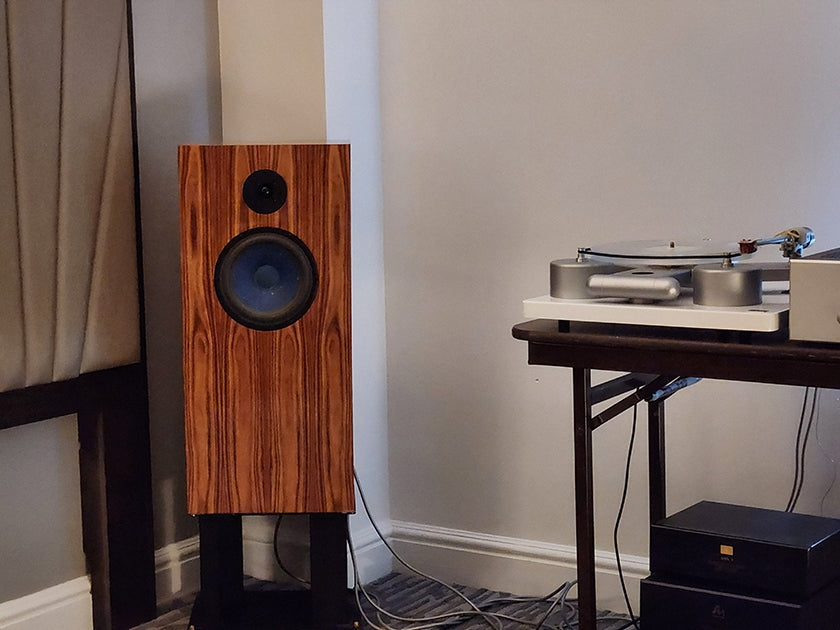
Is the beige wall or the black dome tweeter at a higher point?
the beige wall

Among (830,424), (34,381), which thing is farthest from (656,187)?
(34,381)

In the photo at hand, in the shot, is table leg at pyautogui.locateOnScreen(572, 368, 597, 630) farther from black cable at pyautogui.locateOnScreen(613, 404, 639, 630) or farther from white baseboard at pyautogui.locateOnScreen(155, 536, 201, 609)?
white baseboard at pyautogui.locateOnScreen(155, 536, 201, 609)

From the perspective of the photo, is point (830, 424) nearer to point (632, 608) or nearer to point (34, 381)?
point (632, 608)

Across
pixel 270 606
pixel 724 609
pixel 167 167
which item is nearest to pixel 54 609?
pixel 270 606

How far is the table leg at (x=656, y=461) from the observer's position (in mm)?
1938

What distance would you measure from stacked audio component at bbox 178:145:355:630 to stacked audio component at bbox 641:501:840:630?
23.0 inches

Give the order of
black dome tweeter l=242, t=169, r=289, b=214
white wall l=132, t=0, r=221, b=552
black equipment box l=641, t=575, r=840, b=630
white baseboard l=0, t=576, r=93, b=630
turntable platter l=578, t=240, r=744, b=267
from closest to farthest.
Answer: turntable platter l=578, t=240, r=744, b=267 < black equipment box l=641, t=575, r=840, b=630 < black dome tweeter l=242, t=169, r=289, b=214 < white baseboard l=0, t=576, r=93, b=630 < white wall l=132, t=0, r=221, b=552

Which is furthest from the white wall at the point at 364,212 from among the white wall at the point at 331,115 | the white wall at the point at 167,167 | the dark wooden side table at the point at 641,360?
the dark wooden side table at the point at 641,360

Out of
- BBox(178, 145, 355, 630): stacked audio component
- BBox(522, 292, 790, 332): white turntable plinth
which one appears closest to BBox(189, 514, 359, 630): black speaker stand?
BBox(178, 145, 355, 630): stacked audio component

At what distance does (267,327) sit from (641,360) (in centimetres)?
75

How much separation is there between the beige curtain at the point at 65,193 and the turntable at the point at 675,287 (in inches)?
38.1

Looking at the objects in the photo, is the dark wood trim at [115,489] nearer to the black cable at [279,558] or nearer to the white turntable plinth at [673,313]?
Result: the black cable at [279,558]

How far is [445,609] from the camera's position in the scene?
2281mm

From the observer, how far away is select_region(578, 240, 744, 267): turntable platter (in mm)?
1501
